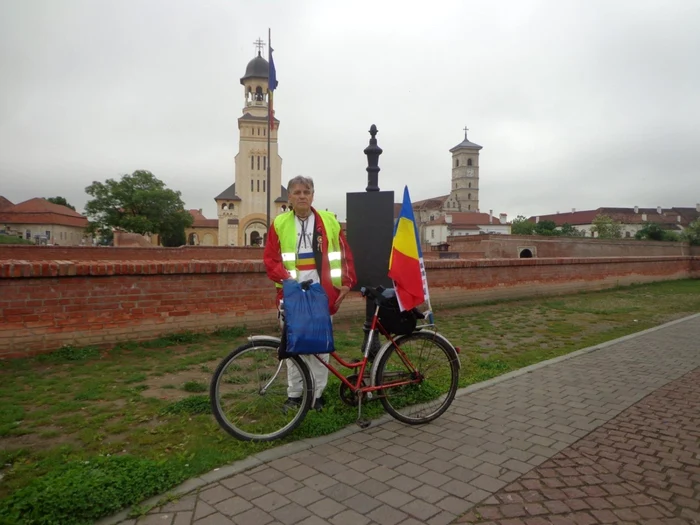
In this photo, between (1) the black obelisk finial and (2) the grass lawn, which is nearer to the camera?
(2) the grass lawn

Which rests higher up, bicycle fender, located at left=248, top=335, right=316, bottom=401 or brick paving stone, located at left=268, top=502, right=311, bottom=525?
bicycle fender, located at left=248, top=335, right=316, bottom=401

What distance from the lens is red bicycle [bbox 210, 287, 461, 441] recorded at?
11.5 feet

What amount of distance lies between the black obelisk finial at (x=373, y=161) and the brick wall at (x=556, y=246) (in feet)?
85.2

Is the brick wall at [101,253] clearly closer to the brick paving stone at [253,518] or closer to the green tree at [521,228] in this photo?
the brick paving stone at [253,518]

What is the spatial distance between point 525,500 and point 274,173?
73284mm

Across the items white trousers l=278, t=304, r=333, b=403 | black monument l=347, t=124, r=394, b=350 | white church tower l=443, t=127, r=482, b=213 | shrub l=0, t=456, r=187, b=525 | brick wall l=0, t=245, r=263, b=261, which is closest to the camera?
shrub l=0, t=456, r=187, b=525

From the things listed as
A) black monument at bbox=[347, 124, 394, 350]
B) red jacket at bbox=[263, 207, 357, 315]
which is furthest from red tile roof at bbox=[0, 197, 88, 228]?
red jacket at bbox=[263, 207, 357, 315]

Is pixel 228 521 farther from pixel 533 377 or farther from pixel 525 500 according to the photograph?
pixel 533 377

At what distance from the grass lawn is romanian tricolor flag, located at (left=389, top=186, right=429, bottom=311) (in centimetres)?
111

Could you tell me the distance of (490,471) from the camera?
3.17m

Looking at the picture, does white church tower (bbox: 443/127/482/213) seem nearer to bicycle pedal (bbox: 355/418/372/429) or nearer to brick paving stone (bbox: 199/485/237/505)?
bicycle pedal (bbox: 355/418/372/429)

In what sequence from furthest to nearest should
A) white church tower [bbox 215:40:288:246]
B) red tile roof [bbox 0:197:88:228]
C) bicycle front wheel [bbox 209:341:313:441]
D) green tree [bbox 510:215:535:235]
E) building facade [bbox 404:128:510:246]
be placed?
building facade [bbox 404:128:510:246], green tree [bbox 510:215:535:235], red tile roof [bbox 0:197:88:228], white church tower [bbox 215:40:288:246], bicycle front wheel [bbox 209:341:313:441]

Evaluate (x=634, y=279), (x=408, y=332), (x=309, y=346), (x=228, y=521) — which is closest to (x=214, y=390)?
(x=309, y=346)

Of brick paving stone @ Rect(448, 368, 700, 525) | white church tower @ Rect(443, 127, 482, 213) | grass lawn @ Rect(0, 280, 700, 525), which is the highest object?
white church tower @ Rect(443, 127, 482, 213)
